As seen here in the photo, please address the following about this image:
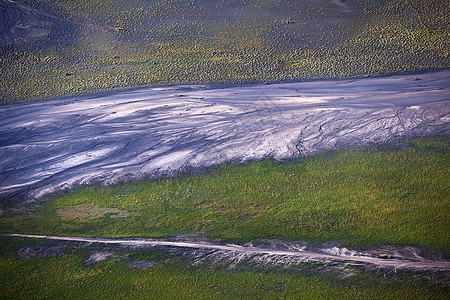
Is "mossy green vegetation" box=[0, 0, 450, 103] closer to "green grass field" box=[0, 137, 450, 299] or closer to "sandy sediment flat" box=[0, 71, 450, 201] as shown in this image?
"sandy sediment flat" box=[0, 71, 450, 201]

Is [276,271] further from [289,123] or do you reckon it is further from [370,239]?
[289,123]

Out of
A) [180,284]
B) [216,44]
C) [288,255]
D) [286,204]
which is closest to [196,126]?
[286,204]

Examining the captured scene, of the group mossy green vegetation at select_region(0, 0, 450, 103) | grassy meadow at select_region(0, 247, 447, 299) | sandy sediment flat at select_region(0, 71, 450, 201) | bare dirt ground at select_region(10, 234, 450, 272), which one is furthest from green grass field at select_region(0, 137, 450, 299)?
mossy green vegetation at select_region(0, 0, 450, 103)

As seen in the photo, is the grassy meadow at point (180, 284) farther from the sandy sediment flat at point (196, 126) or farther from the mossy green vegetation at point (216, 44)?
the mossy green vegetation at point (216, 44)

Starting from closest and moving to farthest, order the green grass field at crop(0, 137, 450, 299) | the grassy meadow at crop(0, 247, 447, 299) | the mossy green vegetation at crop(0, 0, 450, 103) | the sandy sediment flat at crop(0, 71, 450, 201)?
1. the grassy meadow at crop(0, 247, 447, 299)
2. the green grass field at crop(0, 137, 450, 299)
3. the sandy sediment flat at crop(0, 71, 450, 201)
4. the mossy green vegetation at crop(0, 0, 450, 103)

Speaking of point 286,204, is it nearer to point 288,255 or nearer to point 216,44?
point 288,255

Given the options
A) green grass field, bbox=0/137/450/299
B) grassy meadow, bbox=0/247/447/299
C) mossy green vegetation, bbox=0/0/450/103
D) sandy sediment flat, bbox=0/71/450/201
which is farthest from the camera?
mossy green vegetation, bbox=0/0/450/103

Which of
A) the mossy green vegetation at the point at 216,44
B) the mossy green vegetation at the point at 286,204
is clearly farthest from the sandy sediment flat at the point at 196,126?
the mossy green vegetation at the point at 216,44
